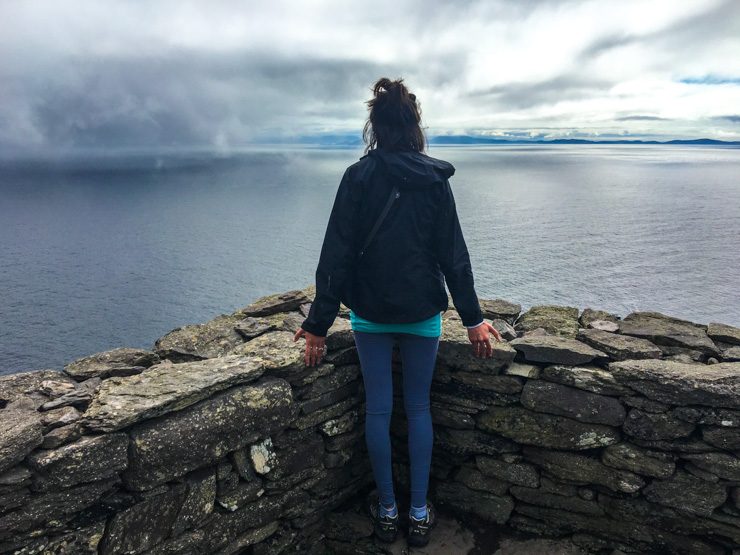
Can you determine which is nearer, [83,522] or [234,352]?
[83,522]

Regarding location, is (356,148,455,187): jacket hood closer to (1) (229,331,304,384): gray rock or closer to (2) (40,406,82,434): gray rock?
(1) (229,331,304,384): gray rock

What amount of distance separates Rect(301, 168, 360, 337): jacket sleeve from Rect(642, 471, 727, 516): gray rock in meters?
3.87

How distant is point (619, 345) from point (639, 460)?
1.24m

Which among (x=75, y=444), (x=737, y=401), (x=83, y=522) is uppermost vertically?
(x=75, y=444)

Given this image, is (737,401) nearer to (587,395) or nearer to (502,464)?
(587,395)

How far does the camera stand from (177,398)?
4664mm

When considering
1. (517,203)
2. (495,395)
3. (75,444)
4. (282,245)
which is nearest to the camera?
(75,444)

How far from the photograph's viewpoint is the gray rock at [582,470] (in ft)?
18.4

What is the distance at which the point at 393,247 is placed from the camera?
493 centimetres

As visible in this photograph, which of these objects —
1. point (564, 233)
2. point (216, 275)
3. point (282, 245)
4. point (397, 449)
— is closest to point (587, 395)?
point (397, 449)

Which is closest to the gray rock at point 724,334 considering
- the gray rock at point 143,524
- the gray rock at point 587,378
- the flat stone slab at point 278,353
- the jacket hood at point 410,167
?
the gray rock at point 587,378

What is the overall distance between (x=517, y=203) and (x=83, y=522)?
364ft

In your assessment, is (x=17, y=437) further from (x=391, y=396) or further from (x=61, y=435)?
(x=391, y=396)

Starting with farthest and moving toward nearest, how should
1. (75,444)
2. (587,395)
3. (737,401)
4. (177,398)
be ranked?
(587,395) → (737,401) → (177,398) → (75,444)
